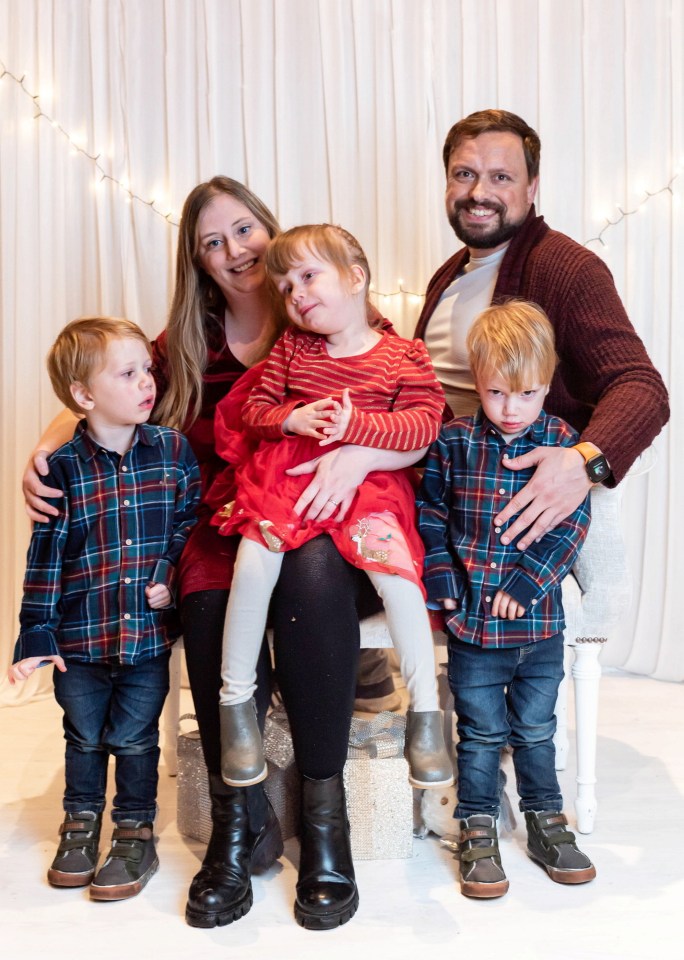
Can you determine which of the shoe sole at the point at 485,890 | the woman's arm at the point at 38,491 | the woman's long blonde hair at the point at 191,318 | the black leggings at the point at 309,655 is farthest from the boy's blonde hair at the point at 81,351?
the shoe sole at the point at 485,890

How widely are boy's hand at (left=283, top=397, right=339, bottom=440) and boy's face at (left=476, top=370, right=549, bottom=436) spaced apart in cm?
27

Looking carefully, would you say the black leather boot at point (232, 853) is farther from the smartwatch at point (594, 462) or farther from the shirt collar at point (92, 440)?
the smartwatch at point (594, 462)

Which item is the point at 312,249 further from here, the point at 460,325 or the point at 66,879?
the point at 66,879

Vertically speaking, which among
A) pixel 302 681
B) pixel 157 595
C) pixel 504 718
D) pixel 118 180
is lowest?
pixel 504 718

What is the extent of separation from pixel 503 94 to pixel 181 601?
1668mm

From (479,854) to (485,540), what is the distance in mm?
523

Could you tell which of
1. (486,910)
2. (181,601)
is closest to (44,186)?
(181,601)

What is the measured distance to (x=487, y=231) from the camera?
6.85 feet

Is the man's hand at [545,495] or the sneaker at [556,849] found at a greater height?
the man's hand at [545,495]

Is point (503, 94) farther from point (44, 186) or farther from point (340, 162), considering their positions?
point (44, 186)

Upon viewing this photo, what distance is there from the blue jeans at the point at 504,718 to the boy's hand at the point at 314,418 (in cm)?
44

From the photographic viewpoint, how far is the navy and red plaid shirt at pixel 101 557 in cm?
167

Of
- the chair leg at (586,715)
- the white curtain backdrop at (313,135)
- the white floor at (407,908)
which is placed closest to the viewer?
the white floor at (407,908)

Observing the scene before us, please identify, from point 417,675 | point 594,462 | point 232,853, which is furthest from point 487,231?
point 232,853
